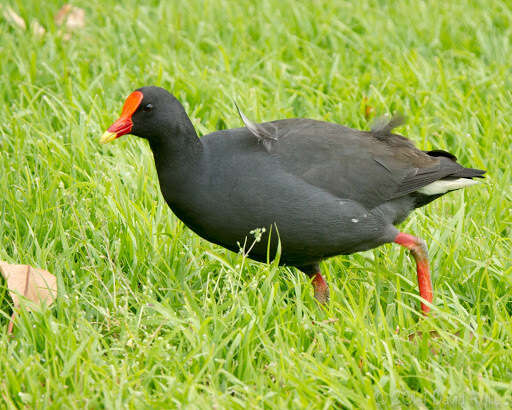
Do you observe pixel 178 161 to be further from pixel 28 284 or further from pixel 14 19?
pixel 14 19

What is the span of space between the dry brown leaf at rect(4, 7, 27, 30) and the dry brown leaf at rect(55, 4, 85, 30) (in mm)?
246

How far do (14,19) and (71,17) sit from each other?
0.42 m

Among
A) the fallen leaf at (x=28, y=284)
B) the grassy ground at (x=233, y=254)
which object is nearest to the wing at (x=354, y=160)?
the grassy ground at (x=233, y=254)

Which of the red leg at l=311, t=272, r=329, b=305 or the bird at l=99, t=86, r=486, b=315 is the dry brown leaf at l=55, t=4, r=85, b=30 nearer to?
the bird at l=99, t=86, r=486, b=315

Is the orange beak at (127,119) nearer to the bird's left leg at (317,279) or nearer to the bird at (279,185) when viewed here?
the bird at (279,185)

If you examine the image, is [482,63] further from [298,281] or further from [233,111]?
[298,281]

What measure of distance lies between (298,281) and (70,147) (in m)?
1.78

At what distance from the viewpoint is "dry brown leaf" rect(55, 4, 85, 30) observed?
20.1ft

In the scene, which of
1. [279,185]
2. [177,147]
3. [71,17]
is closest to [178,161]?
[177,147]

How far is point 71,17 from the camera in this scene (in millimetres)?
6203

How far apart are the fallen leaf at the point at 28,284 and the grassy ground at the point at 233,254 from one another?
0.18ft

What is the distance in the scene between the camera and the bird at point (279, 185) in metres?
3.35

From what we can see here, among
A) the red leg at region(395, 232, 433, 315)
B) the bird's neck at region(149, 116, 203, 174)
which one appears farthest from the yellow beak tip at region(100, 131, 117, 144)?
the red leg at region(395, 232, 433, 315)

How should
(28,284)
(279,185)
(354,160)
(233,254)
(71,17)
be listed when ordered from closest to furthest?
(28,284)
(279,185)
(354,160)
(233,254)
(71,17)
